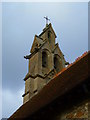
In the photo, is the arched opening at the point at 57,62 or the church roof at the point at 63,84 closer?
the church roof at the point at 63,84

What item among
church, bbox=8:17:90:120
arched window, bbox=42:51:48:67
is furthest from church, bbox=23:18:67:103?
church, bbox=8:17:90:120

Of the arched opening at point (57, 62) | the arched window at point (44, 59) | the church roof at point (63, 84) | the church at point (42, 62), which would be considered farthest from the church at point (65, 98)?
the arched opening at point (57, 62)

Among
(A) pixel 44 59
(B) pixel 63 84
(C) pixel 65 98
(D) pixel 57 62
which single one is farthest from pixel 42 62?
(C) pixel 65 98

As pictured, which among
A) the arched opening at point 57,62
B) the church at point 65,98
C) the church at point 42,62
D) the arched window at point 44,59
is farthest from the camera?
the arched opening at point 57,62

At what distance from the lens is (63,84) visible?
19.5ft

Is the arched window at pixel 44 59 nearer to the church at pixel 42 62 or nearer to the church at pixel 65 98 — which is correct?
the church at pixel 42 62

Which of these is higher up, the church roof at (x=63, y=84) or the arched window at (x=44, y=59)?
the arched window at (x=44, y=59)

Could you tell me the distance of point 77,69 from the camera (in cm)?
594

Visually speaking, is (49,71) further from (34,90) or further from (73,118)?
(73,118)

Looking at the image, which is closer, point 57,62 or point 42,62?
point 42,62

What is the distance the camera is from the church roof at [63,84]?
5.60m

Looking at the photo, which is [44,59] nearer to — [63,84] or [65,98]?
[63,84]

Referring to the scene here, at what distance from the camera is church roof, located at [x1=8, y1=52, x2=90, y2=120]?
18.4ft

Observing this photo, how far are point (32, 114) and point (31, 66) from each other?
14.0 meters
